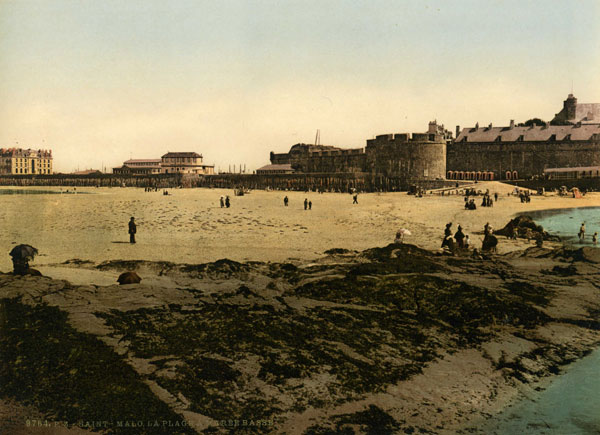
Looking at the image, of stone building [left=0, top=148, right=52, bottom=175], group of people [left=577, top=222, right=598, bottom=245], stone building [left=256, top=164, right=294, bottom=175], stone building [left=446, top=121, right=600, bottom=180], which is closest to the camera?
group of people [left=577, top=222, right=598, bottom=245]

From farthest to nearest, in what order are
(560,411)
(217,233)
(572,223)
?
(217,233) < (572,223) < (560,411)

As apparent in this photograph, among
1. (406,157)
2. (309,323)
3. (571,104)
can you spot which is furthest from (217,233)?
(406,157)

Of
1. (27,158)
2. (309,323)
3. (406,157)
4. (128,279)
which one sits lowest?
(309,323)

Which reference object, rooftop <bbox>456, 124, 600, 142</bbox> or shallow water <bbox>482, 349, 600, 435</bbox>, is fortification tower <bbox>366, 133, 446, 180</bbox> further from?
shallow water <bbox>482, 349, 600, 435</bbox>

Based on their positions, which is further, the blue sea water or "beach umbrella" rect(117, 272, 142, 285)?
"beach umbrella" rect(117, 272, 142, 285)

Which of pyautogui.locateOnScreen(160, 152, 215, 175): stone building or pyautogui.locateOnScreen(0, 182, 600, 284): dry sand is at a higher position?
pyautogui.locateOnScreen(160, 152, 215, 175): stone building

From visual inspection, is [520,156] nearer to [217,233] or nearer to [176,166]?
[217,233]

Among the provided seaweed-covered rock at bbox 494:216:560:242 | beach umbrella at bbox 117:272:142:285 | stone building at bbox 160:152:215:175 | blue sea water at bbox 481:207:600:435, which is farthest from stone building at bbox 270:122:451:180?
stone building at bbox 160:152:215:175
